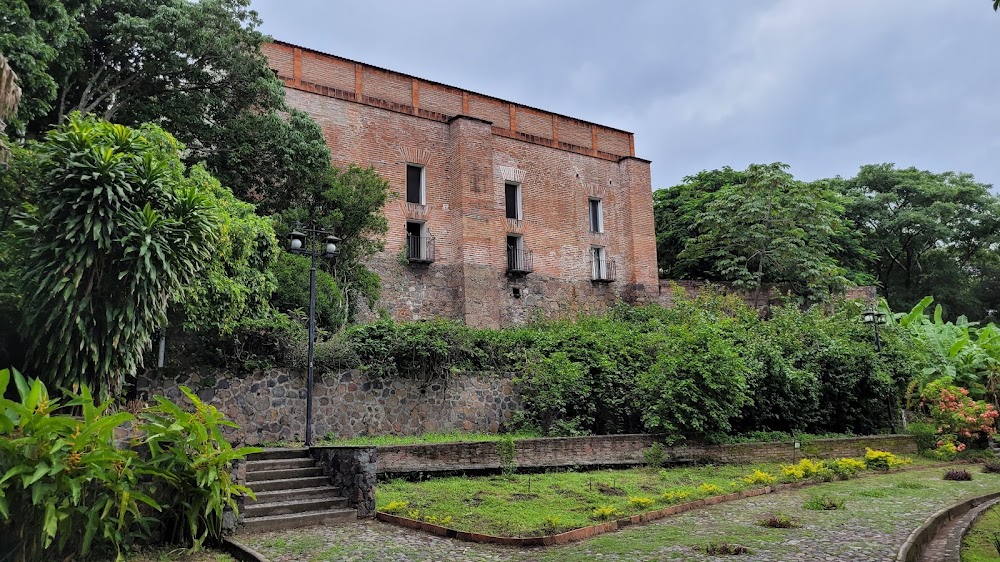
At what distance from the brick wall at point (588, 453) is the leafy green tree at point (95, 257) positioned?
4.20 meters

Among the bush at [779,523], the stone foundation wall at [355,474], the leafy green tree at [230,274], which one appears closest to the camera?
the bush at [779,523]

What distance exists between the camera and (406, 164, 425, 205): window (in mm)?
23922

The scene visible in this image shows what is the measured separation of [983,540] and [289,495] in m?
7.91

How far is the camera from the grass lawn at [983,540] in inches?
247

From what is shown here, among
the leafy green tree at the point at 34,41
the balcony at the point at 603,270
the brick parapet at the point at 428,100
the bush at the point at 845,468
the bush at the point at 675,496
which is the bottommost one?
the bush at the point at 845,468

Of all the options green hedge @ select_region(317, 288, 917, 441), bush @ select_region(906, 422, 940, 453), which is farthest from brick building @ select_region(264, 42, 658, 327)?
bush @ select_region(906, 422, 940, 453)

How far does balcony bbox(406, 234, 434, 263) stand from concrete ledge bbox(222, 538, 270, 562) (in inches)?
641

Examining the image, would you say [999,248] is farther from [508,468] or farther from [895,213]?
[508,468]

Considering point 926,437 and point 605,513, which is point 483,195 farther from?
point 605,513

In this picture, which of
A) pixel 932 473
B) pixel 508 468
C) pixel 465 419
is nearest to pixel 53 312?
pixel 508 468

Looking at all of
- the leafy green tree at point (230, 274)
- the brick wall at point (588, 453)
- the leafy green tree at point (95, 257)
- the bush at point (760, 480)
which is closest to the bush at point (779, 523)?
the bush at point (760, 480)

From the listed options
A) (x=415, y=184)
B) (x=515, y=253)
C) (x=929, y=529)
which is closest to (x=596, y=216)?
(x=515, y=253)

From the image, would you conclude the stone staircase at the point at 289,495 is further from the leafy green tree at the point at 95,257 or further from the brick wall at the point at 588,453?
the leafy green tree at the point at 95,257

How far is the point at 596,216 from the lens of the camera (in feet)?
93.1
